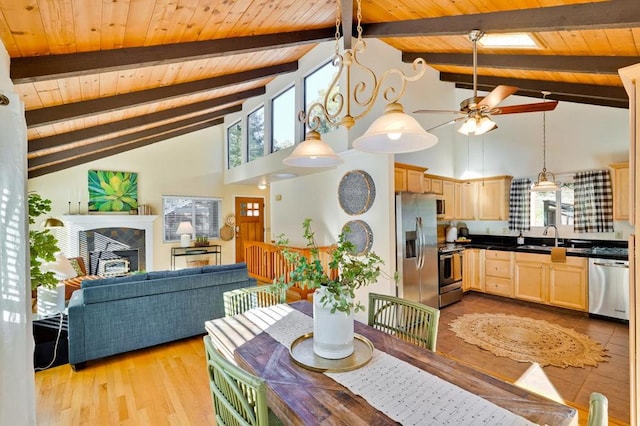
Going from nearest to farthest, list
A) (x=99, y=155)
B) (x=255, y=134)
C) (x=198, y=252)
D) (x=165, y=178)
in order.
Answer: (x=99, y=155) → (x=255, y=134) → (x=165, y=178) → (x=198, y=252)

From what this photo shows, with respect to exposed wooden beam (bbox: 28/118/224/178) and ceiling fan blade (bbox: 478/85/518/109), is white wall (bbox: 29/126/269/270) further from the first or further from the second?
ceiling fan blade (bbox: 478/85/518/109)

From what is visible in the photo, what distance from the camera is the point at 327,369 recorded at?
4.39 ft

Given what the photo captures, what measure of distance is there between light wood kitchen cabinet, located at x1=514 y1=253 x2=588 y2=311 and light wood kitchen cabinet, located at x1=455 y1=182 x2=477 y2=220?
1252 mm

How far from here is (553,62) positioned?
10.2ft

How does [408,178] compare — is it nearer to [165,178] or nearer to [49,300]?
[49,300]

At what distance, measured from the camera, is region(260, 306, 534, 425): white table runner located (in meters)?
1.03

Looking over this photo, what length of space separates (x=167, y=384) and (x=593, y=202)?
20.6 ft

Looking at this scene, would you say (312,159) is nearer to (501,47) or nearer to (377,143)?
(377,143)

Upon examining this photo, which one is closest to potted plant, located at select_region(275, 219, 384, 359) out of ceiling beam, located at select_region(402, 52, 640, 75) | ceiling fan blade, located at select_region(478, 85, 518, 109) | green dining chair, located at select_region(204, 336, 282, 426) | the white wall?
green dining chair, located at select_region(204, 336, 282, 426)

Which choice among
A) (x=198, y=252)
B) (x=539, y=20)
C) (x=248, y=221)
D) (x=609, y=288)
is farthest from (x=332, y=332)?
(x=248, y=221)

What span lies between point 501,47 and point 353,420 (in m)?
3.97

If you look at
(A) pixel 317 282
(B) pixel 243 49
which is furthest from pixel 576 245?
(B) pixel 243 49

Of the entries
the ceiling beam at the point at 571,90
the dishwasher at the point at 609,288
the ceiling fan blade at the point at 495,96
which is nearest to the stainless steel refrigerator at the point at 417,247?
the ceiling fan blade at the point at 495,96

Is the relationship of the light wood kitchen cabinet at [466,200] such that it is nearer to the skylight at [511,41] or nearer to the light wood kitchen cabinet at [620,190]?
the light wood kitchen cabinet at [620,190]
